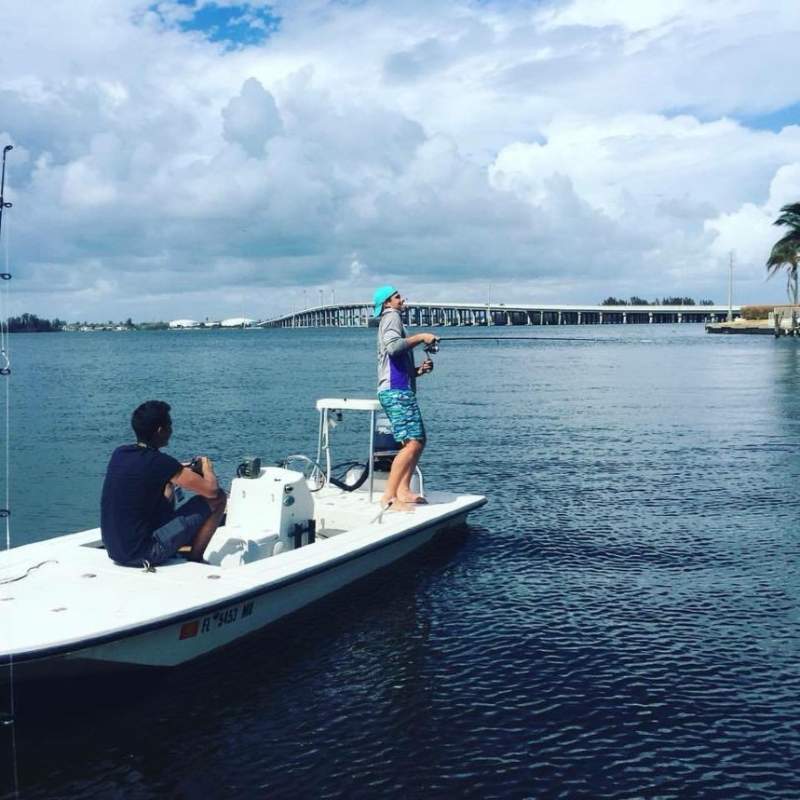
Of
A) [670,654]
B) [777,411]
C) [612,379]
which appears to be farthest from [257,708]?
[612,379]

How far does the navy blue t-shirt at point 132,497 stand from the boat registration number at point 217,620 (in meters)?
0.87

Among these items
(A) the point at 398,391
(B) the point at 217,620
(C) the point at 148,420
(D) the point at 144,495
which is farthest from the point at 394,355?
(B) the point at 217,620

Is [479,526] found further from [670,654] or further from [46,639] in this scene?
[46,639]

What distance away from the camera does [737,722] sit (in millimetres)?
6672

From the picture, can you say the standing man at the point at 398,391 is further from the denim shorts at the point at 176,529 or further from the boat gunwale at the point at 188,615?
the denim shorts at the point at 176,529

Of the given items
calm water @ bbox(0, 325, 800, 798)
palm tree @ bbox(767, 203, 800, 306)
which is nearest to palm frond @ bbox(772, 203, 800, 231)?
palm tree @ bbox(767, 203, 800, 306)

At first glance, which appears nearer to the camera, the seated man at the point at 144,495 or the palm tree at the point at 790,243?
the seated man at the point at 144,495

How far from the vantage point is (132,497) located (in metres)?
7.68

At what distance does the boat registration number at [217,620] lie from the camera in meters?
7.25

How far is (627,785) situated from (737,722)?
1.31 meters

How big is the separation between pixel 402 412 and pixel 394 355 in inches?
27.5

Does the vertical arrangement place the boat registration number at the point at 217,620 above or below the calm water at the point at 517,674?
above

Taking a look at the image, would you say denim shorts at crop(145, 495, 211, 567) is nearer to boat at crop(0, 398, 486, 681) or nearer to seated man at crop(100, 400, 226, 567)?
seated man at crop(100, 400, 226, 567)

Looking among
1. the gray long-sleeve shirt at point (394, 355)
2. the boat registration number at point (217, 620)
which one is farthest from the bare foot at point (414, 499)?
the boat registration number at point (217, 620)
